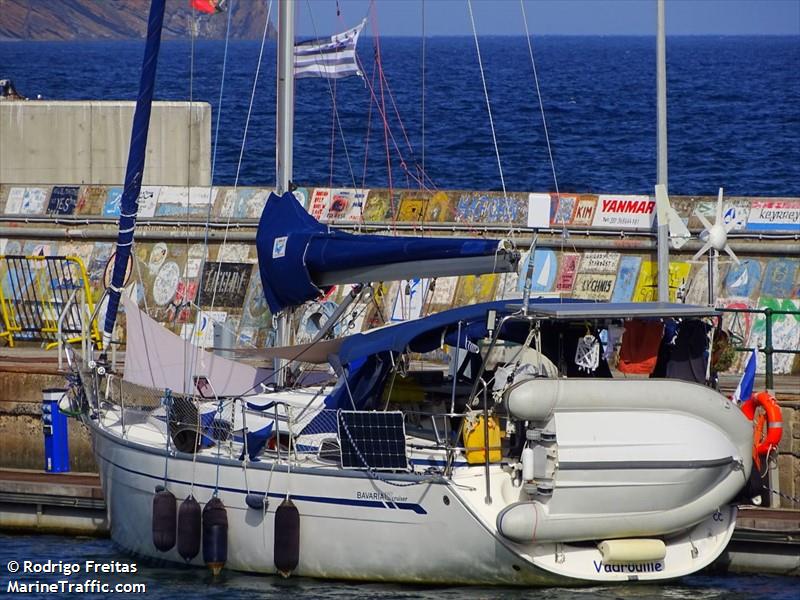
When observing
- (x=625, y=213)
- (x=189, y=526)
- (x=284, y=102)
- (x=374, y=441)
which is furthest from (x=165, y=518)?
(x=625, y=213)

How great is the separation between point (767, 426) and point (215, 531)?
5638 millimetres

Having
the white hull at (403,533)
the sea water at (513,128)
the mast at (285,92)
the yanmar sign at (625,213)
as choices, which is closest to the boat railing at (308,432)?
the white hull at (403,533)

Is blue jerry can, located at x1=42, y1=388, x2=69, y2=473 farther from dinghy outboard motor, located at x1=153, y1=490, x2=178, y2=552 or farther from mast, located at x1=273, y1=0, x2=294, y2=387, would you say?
dinghy outboard motor, located at x1=153, y1=490, x2=178, y2=552

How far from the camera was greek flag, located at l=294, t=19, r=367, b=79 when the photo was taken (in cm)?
2194

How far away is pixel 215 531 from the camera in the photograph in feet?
55.7

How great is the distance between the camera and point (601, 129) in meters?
64.8

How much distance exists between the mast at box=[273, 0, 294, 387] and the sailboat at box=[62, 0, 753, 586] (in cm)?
69

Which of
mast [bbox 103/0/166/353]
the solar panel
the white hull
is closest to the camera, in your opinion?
the white hull

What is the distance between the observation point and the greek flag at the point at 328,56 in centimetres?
2194

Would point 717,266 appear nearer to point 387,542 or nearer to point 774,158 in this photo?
point 387,542

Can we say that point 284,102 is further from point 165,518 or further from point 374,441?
point 165,518

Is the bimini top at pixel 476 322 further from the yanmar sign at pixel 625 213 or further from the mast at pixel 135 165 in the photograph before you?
the yanmar sign at pixel 625 213

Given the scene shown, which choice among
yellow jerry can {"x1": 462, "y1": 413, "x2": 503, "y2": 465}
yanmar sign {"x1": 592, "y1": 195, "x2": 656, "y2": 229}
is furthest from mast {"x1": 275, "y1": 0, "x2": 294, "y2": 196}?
yanmar sign {"x1": 592, "y1": 195, "x2": 656, "y2": 229}

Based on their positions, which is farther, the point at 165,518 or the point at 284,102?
the point at 284,102
